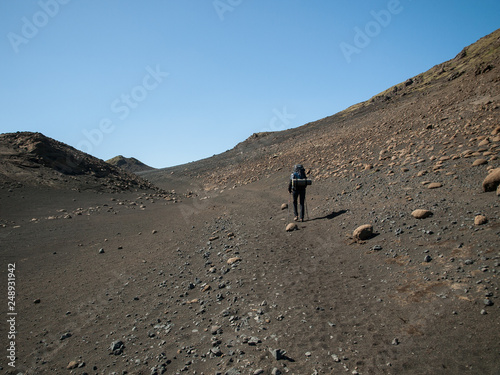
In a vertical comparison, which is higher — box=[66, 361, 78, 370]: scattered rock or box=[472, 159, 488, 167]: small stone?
box=[66, 361, 78, 370]: scattered rock

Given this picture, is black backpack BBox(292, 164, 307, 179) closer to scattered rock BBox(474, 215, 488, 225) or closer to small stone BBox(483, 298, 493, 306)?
scattered rock BBox(474, 215, 488, 225)

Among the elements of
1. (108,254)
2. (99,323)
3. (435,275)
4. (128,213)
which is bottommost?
(435,275)

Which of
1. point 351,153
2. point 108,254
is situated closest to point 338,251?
point 108,254

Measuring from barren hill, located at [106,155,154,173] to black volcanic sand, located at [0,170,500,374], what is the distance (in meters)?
75.8

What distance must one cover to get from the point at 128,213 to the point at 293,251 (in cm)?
1380

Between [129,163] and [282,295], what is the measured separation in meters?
91.6

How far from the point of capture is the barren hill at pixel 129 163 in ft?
277

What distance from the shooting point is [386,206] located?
419 inches

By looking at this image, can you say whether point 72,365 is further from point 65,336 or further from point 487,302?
point 487,302

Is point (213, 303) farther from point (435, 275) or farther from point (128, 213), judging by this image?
point (128, 213)

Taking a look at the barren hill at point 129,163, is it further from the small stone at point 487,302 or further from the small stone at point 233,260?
the small stone at point 487,302

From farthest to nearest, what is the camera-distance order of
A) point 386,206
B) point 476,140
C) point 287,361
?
point 476,140 → point 386,206 → point 287,361

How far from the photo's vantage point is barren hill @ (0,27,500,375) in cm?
455

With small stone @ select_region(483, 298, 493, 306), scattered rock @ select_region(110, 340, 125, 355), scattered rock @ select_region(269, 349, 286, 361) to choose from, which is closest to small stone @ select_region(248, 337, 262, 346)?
scattered rock @ select_region(269, 349, 286, 361)
